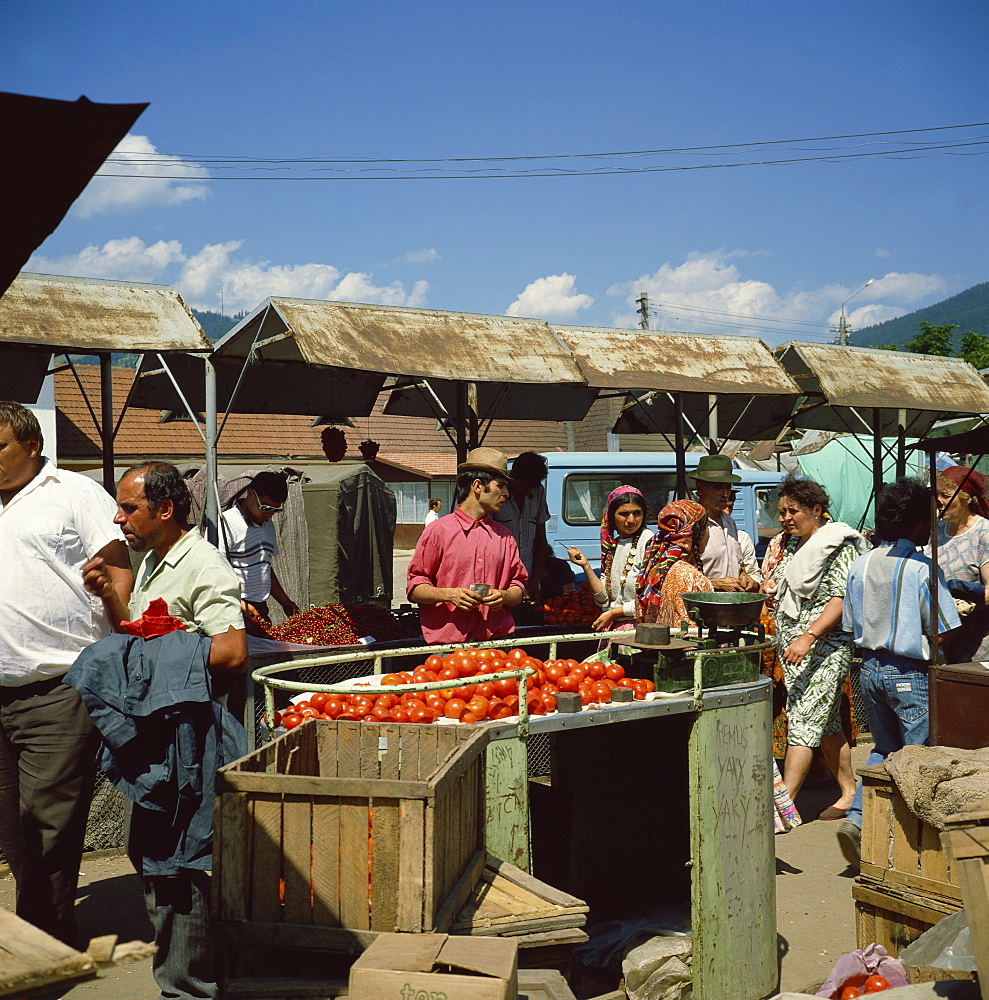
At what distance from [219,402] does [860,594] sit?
6562mm

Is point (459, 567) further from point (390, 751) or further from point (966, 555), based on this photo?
point (966, 555)

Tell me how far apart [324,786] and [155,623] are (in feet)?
3.03

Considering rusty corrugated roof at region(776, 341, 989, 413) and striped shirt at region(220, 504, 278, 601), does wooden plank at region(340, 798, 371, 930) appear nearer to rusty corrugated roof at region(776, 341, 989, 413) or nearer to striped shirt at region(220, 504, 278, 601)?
striped shirt at region(220, 504, 278, 601)

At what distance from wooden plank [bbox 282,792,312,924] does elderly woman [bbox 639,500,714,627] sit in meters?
2.97

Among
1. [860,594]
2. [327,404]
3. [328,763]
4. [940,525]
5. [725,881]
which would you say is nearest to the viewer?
[328,763]

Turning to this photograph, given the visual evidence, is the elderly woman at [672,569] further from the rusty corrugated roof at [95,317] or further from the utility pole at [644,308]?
the utility pole at [644,308]

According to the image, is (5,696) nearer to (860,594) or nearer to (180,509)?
(180,509)

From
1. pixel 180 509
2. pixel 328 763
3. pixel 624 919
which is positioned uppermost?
pixel 180 509

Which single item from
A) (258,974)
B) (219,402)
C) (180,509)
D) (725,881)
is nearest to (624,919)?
(725,881)

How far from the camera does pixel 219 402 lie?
9.76 meters

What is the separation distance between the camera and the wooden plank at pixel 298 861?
2.76 m

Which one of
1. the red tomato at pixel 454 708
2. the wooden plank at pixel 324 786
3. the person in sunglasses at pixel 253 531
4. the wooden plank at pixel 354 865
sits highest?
the person in sunglasses at pixel 253 531

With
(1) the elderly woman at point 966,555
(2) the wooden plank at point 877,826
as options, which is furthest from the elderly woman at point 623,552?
(2) the wooden plank at point 877,826

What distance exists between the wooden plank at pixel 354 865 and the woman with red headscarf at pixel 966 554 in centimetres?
441
